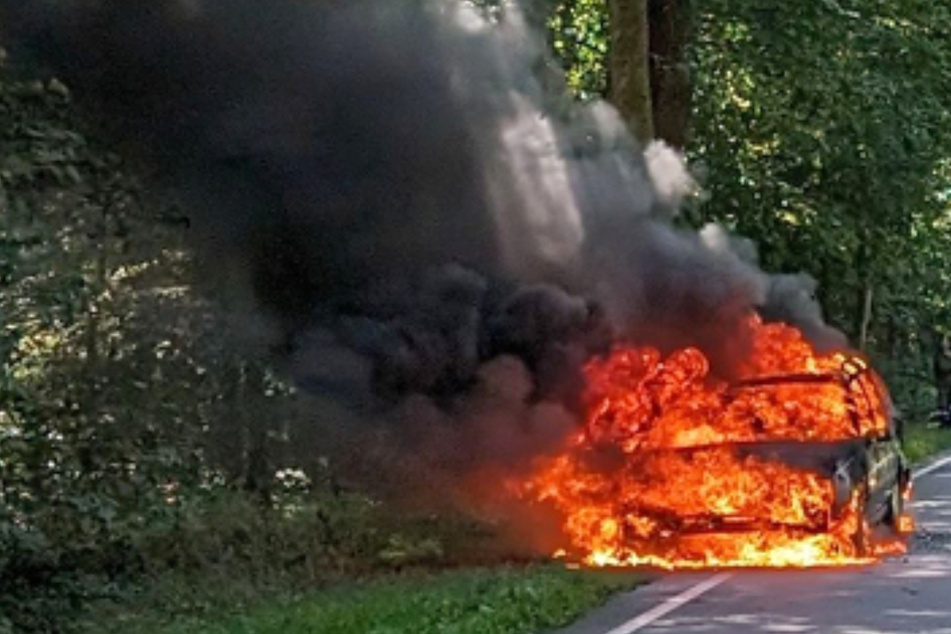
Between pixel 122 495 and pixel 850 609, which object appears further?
pixel 122 495

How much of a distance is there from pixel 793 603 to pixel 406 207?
4821 millimetres

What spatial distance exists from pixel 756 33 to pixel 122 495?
13.4m

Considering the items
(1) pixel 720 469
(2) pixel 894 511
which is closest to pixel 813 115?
(2) pixel 894 511

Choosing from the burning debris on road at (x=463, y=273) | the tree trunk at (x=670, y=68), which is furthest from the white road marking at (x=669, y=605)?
the tree trunk at (x=670, y=68)

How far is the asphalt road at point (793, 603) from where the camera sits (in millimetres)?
11914

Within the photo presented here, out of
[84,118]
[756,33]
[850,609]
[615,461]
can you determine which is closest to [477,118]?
[615,461]

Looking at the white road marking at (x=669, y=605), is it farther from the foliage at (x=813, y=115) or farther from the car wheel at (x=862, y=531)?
the foliage at (x=813, y=115)

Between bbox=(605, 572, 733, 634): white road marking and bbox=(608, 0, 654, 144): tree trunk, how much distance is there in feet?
25.2

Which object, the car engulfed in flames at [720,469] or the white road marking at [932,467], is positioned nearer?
the car engulfed in flames at [720,469]

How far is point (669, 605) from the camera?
13.0 metres

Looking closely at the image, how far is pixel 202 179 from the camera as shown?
14.7m

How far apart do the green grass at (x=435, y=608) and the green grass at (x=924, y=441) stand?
1890 cm

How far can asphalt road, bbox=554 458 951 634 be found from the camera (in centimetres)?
1191

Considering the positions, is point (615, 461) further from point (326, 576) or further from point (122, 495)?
point (122, 495)
